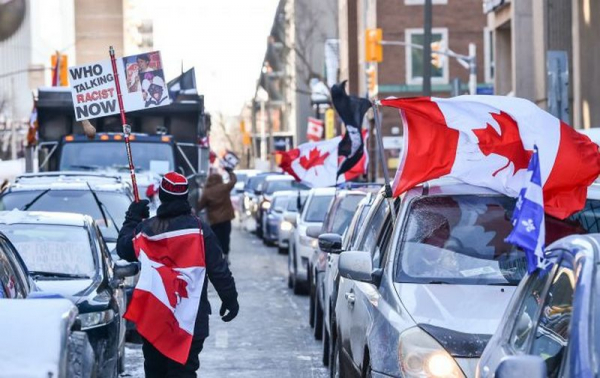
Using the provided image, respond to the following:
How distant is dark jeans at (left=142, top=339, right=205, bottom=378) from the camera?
888cm

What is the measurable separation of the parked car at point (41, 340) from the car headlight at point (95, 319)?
3142mm

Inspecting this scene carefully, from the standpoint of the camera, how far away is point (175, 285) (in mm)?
8922

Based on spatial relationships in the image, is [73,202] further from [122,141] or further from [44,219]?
[122,141]

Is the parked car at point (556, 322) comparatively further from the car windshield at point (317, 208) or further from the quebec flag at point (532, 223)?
the car windshield at point (317, 208)

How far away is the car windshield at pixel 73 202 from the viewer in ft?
52.7

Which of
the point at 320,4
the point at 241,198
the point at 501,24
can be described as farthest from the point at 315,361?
the point at 320,4

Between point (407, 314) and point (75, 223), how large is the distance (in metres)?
4.57

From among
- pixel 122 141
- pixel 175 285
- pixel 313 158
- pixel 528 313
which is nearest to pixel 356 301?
pixel 175 285

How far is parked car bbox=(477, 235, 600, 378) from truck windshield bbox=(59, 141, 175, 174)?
17427mm

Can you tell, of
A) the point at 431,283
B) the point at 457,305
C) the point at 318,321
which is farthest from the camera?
the point at 318,321

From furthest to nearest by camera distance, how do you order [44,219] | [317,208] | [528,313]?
[317,208] → [44,219] → [528,313]

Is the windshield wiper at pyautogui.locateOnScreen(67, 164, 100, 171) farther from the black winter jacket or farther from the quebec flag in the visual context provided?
the quebec flag

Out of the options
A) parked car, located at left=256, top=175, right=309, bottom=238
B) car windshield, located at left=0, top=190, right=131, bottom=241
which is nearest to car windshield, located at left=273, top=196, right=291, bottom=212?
parked car, located at left=256, top=175, right=309, bottom=238

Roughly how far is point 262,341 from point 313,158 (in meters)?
5.96
